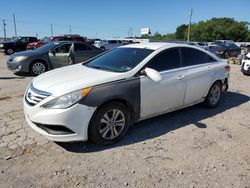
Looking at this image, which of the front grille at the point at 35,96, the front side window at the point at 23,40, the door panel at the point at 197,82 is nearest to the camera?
Answer: the front grille at the point at 35,96

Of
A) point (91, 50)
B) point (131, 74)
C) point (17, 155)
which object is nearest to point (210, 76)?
Answer: point (131, 74)

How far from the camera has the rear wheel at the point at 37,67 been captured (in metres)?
9.71

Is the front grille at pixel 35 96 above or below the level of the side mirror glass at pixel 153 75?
below

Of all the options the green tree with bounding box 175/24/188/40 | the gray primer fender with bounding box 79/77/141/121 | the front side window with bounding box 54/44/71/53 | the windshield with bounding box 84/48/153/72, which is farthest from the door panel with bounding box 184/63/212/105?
the green tree with bounding box 175/24/188/40

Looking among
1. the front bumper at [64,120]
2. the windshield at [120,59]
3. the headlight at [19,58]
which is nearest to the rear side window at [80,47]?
the headlight at [19,58]

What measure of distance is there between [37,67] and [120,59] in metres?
6.29

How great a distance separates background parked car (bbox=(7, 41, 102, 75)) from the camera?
9.53 meters

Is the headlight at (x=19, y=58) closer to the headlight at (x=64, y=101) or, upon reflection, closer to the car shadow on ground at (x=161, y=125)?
the car shadow on ground at (x=161, y=125)

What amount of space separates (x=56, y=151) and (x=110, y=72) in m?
1.47

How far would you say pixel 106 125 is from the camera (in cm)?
375

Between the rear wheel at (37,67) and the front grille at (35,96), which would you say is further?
the rear wheel at (37,67)

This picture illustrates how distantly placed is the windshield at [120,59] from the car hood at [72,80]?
250 mm

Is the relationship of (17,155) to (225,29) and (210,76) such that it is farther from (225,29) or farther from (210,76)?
(225,29)

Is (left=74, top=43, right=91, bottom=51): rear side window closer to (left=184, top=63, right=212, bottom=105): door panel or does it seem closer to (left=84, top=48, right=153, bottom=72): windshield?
(left=84, top=48, right=153, bottom=72): windshield
